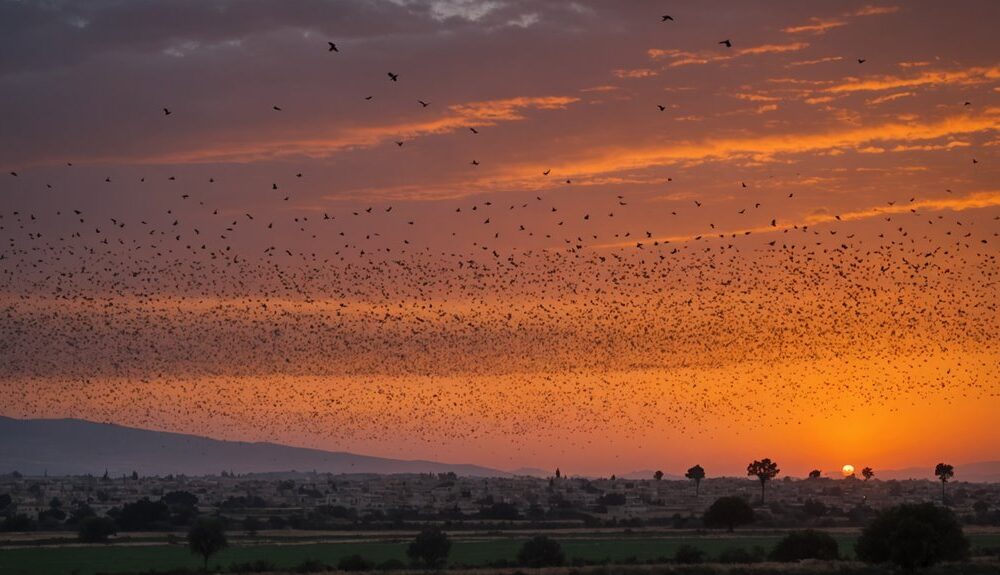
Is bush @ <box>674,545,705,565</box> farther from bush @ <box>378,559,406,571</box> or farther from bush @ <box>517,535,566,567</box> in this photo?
bush @ <box>378,559,406,571</box>

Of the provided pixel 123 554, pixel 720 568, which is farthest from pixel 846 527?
pixel 123 554

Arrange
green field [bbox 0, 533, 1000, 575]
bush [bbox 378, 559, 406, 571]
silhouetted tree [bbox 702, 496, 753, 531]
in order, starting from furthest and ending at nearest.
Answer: silhouetted tree [bbox 702, 496, 753, 531] → green field [bbox 0, 533, 1000, 575] → bush [bbox 378, 559, 406, 571]

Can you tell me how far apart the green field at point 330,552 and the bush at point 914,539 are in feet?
54.2

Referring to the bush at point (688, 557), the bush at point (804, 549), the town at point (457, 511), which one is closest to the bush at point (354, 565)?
the bush at point (688, 557)

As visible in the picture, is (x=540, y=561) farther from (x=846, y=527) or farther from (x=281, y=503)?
(x=281, y=503)

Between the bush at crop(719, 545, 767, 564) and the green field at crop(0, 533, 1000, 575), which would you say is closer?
the bush at crop(719, 545, 767, 564)

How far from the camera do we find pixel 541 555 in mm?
90812

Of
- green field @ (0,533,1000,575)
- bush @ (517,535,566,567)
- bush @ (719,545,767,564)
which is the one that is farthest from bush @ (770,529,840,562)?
bush @ (517,535,566,567)

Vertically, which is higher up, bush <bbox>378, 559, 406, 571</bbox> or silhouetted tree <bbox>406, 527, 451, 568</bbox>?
silhouetted tree <bbox>406, 527, 451, 568</bbox>

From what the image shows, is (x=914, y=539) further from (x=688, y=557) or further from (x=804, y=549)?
(x=688, y=557)

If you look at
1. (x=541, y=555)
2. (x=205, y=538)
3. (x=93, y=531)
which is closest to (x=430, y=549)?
(x=541, y=555)

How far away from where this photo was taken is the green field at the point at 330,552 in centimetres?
9288

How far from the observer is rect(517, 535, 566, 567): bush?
8975 centimetres

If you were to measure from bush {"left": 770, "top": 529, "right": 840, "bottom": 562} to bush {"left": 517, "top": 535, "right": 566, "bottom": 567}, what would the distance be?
43.7ft
